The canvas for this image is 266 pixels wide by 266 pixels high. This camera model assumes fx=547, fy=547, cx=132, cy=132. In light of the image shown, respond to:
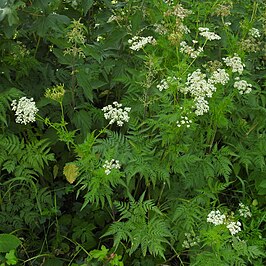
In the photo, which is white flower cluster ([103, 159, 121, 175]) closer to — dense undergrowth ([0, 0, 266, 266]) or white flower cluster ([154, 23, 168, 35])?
dense undergrowth ([0, 0, 266, 266])

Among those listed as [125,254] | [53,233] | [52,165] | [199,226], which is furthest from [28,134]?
[199,226]

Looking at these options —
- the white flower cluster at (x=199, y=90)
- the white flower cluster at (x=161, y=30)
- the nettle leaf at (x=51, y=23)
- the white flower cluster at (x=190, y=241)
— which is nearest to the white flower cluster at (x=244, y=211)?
the white flower cluster at (x=190, y=241)

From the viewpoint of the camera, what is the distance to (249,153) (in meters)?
3.50

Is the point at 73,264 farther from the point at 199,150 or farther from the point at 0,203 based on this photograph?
the point at 199,150

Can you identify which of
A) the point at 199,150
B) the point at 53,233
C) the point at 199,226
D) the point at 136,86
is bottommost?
the point at 53,233

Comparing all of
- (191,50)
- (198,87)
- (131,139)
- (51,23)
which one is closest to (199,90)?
(198,87)

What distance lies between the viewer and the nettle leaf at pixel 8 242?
320cm

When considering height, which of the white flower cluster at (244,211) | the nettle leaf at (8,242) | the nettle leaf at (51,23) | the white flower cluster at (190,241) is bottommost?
the white flower cluster at (244,211)

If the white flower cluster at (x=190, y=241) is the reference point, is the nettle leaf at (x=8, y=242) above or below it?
below

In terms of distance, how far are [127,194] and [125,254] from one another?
0.45 meters

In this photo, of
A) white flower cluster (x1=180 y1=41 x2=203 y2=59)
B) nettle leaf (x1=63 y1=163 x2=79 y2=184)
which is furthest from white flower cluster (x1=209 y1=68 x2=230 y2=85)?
nettle leaf (x1=63 y1=163 x2=79 y2=184)

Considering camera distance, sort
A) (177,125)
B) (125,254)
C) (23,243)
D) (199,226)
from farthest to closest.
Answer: (23,243) < (125,254) < (199,226) < (177,125)

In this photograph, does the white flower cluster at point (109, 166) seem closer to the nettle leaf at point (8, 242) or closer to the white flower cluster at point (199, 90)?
the white flower cluster at point (199, 90)

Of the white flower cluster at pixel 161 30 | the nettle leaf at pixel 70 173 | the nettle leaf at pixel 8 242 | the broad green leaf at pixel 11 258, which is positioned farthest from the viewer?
the white flower cluster at pixel 161 30
